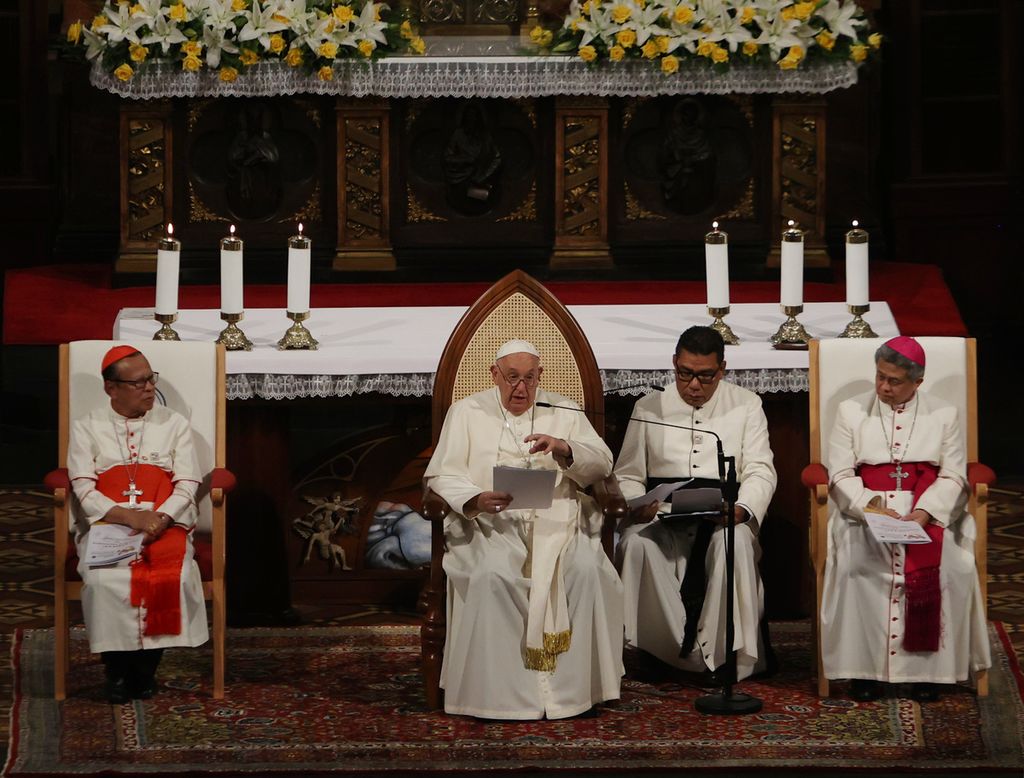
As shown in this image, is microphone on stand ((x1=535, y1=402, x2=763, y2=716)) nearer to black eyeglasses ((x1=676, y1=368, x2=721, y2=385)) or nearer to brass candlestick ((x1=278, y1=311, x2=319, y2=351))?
black eyeglasses ((x1=676, y1=368, x2=721, y2=385))

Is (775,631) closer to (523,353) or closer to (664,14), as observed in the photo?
(523,353)

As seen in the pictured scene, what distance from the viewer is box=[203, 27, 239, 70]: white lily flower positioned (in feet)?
34.0

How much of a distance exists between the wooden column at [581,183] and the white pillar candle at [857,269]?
3402mm

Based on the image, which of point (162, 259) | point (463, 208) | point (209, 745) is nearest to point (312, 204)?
point (463, 208)

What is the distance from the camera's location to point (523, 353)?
6.67m

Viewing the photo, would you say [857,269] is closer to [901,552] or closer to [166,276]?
[901,552]

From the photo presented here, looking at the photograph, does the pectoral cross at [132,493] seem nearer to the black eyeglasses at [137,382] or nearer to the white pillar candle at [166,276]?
the black eyeglasses at [137,382]

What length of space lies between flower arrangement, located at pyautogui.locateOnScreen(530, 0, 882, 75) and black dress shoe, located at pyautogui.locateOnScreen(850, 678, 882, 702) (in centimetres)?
449

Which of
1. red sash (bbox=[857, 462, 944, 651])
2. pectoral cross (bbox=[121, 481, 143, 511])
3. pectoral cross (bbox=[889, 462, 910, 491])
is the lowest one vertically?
red sash (bbox=[857, 462, 944, 651])

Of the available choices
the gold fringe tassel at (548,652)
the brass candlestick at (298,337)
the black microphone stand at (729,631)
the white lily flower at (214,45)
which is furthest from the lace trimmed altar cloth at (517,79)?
the gold fringe tassel at (548,652)

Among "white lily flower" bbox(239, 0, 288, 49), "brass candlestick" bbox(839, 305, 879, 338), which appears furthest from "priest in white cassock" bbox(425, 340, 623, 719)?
"white lily flower" bbox(239, 0, 288, 49)

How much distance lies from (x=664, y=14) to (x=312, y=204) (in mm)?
2190

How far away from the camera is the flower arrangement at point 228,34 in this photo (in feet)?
33.9

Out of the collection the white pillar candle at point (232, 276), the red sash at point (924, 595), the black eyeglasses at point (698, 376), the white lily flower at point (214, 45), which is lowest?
the red sash at point (924, 595)
